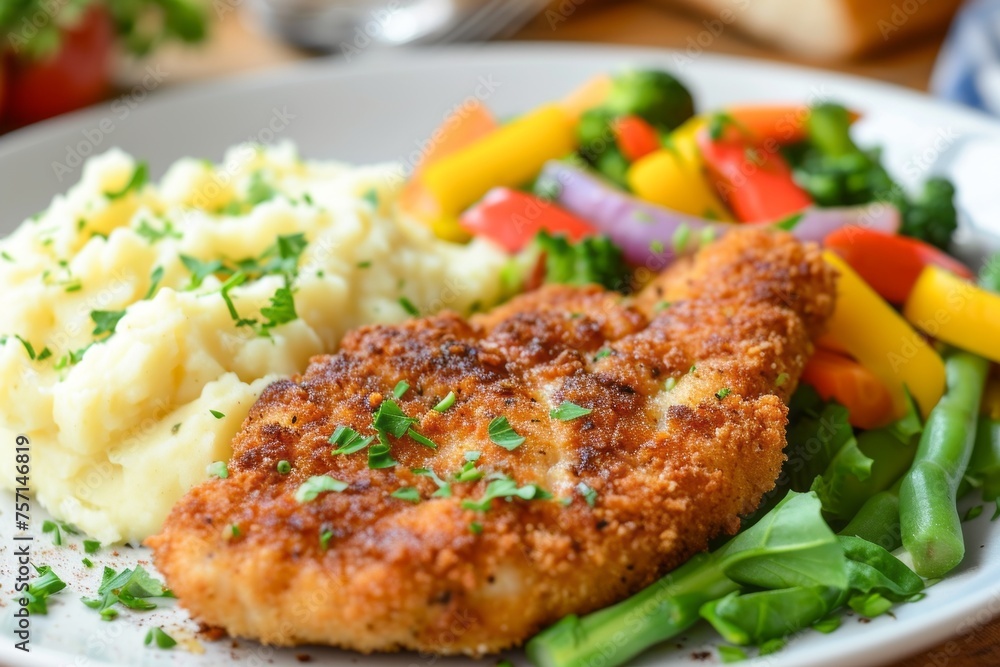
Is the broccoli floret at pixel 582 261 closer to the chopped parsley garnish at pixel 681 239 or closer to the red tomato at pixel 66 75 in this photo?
the chopped parsley garnish at pixel 681 239

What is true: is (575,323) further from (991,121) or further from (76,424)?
(991,121)

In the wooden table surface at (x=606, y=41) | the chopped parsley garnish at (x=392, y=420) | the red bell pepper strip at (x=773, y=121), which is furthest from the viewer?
the wooden table surface at (x=606, y=41)

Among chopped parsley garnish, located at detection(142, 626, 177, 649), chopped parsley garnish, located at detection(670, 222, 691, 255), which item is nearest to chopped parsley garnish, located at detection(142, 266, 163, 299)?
chopped parsley garnish, located at detection(142, 626, 177, 649)

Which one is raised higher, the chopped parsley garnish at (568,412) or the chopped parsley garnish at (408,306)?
the chopped parsley garnish at (568,412)

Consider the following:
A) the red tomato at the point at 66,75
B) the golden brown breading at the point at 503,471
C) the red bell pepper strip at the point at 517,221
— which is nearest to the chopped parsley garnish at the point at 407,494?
the golden brown breading at the point at 503,471

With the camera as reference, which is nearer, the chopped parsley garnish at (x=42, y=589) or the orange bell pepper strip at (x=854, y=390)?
the chopped parsley garnish at (x=42, y=589)

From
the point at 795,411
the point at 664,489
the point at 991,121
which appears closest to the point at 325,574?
the point at 664,489

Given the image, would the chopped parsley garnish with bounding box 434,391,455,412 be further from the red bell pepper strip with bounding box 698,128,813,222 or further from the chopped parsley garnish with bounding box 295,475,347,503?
the red bell pepper strip with bounding box 698,128,813,222
